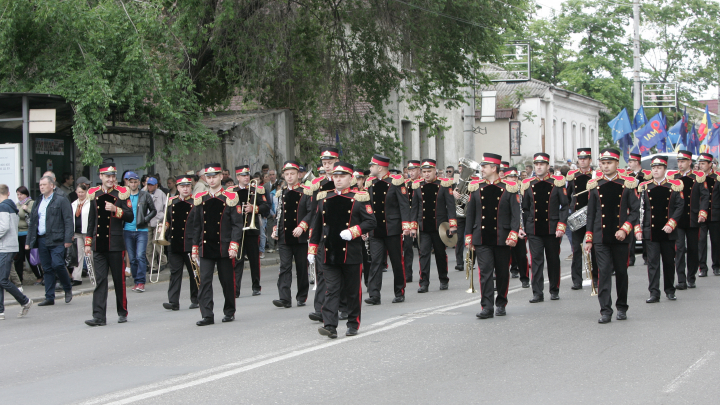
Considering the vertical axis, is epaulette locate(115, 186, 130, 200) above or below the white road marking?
above

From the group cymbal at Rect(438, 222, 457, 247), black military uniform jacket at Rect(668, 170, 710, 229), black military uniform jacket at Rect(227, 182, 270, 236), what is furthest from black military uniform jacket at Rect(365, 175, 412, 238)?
black military uniform jacket at Rect(668, 170, 710, 229)

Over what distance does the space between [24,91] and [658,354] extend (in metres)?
12.8

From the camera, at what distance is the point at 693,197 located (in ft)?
43.7

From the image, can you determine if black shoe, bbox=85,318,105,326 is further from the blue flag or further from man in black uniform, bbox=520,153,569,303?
the blue flag

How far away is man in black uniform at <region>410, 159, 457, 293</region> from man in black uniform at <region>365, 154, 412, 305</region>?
0.70m

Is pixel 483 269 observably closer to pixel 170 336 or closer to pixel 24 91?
A: pixel 170 336

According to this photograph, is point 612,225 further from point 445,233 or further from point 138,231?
point 138,231

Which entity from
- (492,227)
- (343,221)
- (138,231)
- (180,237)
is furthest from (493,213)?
(138,231)

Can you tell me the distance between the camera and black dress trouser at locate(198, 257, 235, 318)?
10.2 meters

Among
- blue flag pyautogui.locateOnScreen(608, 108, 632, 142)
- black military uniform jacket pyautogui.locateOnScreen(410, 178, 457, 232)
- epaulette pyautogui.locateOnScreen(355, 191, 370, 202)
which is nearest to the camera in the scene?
epaulette pyautogui.locateOnScreen(355, 191, 370, 202)

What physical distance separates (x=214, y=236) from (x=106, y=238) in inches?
56.0

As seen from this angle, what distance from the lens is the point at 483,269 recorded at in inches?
402

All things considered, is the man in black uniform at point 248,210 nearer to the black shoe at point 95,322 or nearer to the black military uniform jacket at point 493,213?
the black shoe at point 95,322

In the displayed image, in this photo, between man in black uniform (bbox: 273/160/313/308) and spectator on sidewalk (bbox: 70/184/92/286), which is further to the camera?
spectator on sidewalk (bbox: 70/184/92/286)
